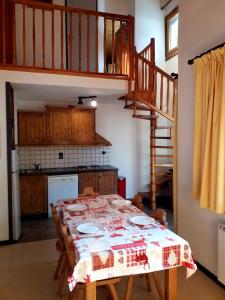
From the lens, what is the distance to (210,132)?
227 cm

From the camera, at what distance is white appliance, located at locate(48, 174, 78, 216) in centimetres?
445

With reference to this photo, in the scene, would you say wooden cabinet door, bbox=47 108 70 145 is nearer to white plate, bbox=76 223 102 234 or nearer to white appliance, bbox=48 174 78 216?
white appliance, bbox=48 174 78 216

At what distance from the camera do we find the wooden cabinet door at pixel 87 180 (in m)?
4.75

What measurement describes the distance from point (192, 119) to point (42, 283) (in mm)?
2393

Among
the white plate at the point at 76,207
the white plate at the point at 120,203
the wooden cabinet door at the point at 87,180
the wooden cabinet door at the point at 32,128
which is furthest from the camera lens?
the wooden cabinet door at the point at 87,180

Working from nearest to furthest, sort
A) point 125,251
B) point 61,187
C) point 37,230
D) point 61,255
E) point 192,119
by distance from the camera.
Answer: point 125,251, point 61,255, point 192,119, point 37,230, point 61,187

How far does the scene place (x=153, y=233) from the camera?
5.94ft

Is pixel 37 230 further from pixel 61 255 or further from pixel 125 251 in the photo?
pixel 125 251

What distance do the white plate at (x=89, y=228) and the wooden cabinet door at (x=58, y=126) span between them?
3.05 metres

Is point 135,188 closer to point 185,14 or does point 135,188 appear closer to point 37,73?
point 37,73

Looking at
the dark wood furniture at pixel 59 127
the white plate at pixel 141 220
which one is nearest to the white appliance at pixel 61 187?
the dark wood furniture at pixel 59 127

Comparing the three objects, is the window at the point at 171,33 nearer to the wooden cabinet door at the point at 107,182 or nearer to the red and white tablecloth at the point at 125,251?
the wooden cabinet door at the point at 107,182

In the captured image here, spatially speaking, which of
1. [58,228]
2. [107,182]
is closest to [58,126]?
[107,182]

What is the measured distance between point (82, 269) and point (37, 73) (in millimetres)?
2714
